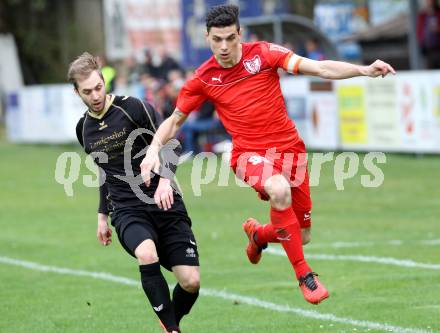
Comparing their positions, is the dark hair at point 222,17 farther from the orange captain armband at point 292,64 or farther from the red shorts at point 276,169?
the red shorts at point 276,169

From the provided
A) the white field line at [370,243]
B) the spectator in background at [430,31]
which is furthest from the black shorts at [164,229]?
the spectator in background at [430,31]

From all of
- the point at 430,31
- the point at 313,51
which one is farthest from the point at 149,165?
the point at 430,31

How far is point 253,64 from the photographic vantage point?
8086 mm

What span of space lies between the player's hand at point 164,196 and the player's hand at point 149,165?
9cm

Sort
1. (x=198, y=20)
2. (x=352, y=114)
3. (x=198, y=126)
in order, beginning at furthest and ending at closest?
(x=198, y=20) < (x=198, y=126) < (x=352, y=114)

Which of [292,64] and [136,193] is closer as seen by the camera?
[136,193]

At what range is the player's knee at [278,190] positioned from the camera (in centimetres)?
786

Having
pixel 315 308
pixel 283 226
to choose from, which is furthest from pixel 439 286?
pixel 283 226

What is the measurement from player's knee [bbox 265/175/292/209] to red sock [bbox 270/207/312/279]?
127mm

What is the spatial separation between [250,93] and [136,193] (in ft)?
3.74

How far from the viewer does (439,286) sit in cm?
946

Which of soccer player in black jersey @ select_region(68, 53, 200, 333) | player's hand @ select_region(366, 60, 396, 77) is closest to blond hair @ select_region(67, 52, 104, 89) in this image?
soccer player in black jersey @ select_region(68, 53, 200, 333)

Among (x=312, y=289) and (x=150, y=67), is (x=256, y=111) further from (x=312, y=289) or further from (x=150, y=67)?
(x=150, y=67)

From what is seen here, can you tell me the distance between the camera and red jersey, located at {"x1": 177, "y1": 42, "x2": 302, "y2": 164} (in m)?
8.09
